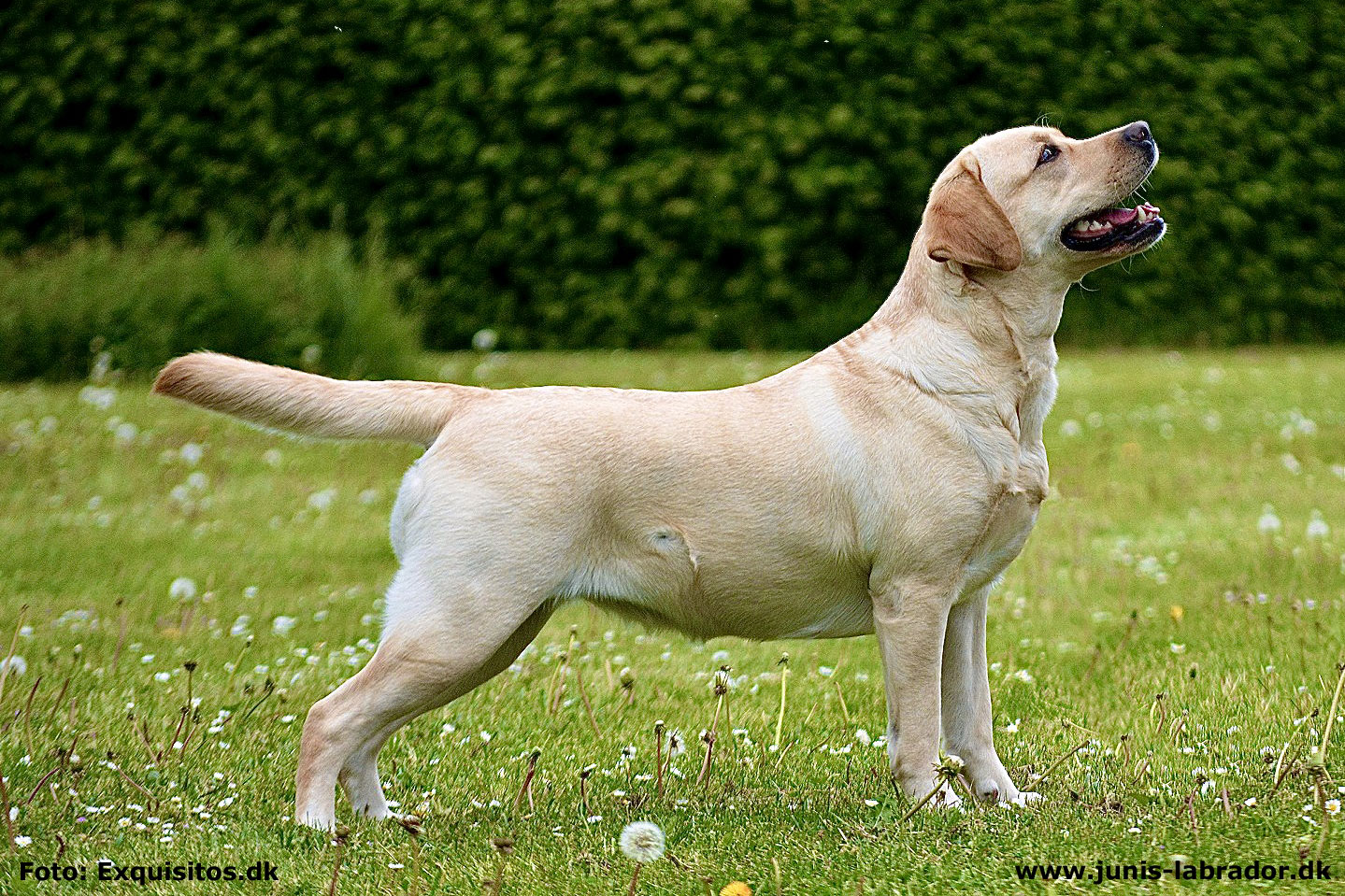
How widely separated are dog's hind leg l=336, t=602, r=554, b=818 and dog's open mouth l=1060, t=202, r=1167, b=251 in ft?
5.12

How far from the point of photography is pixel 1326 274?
1251cm

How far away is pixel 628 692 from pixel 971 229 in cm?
190

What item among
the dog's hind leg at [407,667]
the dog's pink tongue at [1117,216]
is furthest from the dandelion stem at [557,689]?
the dog's pink tongue at [1117,216]

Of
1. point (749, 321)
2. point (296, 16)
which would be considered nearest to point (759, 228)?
point (749, 321)

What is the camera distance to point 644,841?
2943 mm

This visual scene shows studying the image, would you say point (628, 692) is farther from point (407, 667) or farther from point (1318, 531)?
point (1318, 531)

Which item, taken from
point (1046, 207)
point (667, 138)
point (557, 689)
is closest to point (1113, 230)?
point (1046, 207)

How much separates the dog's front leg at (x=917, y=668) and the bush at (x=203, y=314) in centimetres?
623

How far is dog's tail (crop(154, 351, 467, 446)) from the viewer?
348 cm

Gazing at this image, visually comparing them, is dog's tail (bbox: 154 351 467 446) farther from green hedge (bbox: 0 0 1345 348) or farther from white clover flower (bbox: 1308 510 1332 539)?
green hedge (bbox: 0 0 1345 348)

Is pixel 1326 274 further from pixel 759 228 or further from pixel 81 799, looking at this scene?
pixel 81 799

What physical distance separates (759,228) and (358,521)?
5.54 meters

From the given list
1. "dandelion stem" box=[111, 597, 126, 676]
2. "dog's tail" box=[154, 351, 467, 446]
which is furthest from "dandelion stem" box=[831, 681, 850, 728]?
"dandelion stem" box=[111, 597, 126, 676]

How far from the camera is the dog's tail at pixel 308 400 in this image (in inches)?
137
